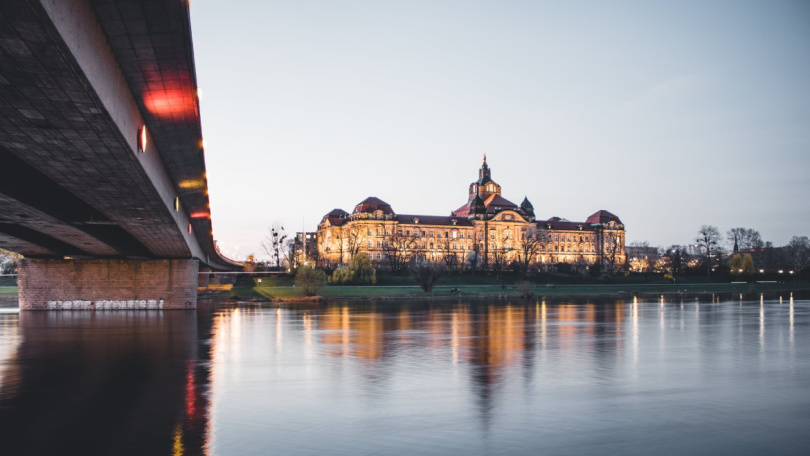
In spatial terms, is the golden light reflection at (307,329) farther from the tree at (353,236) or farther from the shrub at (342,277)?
the tree at (353,236)

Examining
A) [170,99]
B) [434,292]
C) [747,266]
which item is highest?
[170,99]

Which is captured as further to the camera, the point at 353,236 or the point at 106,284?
the point at 353,236

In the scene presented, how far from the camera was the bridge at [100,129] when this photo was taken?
49.4 ft

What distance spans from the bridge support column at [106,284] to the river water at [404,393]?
2363 cm

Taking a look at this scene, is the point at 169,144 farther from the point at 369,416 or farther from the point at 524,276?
the point at 524,276

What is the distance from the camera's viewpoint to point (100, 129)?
20516 mm

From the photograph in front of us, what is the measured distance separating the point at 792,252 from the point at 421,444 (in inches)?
7971

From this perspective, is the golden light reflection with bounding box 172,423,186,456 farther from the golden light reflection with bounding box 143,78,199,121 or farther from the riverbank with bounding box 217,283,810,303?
the riverbank with bounding box 217,283,810,303

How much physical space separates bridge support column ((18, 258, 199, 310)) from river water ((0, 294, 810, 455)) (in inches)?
931

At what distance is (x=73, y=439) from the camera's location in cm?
1221

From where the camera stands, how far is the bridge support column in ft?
186

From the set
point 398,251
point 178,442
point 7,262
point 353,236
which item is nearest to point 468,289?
point 398,251

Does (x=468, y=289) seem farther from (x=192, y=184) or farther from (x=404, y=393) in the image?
(x=404, y=393)

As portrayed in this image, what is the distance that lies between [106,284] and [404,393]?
158 feet
